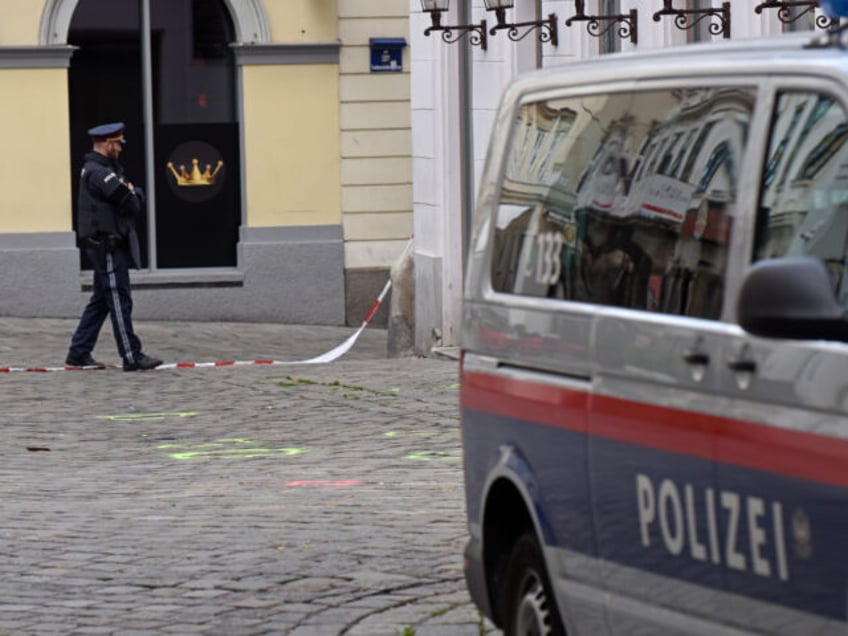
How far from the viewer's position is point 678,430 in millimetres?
4961

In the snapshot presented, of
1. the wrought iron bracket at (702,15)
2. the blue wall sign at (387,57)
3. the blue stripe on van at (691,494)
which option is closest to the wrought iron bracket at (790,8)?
the wrought iron bracket at (702,15)

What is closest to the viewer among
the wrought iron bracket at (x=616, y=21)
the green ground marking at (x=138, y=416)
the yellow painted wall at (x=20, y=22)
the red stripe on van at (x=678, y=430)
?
the red stripe on van at (x=678, y=430)

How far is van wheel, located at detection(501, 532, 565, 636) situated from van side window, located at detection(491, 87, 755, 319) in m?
0.68

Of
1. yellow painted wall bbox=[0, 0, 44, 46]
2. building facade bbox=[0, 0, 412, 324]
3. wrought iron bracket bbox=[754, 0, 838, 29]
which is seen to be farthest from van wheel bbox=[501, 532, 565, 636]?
yellow painted wall bbox=[0, 0, 44, 46]

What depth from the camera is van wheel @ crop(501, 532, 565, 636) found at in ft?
19.3

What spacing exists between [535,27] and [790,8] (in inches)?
171

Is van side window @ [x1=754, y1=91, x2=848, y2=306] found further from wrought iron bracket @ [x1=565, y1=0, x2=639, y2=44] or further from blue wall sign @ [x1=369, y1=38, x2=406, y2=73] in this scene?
blue wall sign @ [x1=369, y1=38, x2=406, y2=73]

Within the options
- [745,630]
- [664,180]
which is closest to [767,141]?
[664,180]

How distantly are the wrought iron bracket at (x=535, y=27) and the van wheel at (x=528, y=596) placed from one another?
11.3 metres

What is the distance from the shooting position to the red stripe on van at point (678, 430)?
4.40 metres

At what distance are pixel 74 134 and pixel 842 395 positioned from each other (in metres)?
20.6

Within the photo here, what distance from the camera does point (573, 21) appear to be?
1631 centimetres

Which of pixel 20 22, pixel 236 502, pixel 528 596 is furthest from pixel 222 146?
pixel 528 596

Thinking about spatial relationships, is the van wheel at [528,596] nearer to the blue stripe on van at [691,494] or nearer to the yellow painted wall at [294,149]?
the blue stripe on van at [691,494]
